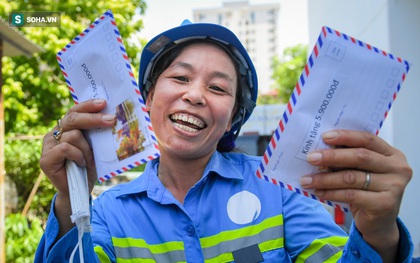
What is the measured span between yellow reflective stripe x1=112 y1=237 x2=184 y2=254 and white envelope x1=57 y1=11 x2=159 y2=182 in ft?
1.11

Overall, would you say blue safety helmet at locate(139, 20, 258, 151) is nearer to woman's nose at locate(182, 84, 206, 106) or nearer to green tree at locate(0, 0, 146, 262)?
woman's nose at locate(182, 84, 206, 106)

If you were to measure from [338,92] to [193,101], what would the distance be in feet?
2.07

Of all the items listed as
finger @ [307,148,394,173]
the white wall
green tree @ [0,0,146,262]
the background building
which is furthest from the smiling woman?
the background building

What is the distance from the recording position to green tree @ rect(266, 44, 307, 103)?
99.9 ft

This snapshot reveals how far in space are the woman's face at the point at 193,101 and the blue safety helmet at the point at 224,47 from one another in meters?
0.05

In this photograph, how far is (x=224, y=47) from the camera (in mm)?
1913

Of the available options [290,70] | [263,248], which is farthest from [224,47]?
[290,70]

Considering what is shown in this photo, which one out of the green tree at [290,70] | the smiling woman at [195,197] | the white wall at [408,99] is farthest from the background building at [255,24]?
the smiling woman at [195,197]

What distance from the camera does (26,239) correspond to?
→ 18.7 ft

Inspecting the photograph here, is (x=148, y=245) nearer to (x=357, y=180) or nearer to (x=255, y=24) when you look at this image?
(x=357, y=180)

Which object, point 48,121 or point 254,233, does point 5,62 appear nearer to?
point 48,121

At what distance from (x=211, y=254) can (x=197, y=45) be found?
887 mm

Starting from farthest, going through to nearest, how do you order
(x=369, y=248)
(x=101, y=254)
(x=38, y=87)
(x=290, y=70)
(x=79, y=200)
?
(x=290, y=70) < (x=38, y=87) < (x=101, y=254) < (x=79, y=200) < (x=369, y=248)

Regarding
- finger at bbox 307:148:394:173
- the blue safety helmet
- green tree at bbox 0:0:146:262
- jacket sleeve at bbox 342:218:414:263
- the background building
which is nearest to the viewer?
finger at bbox 307:148:394:173
